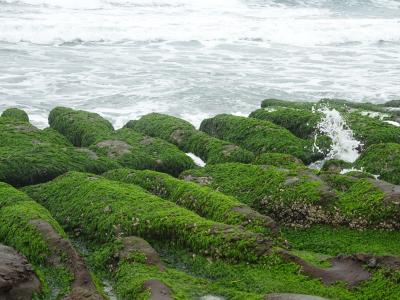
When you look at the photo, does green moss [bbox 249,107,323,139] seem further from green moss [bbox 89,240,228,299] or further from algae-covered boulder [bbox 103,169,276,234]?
green moss [bbox 89,240,228,299]

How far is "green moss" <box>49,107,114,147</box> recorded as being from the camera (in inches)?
488

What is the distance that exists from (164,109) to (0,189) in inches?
457

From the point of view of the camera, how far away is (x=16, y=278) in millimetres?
→ 5312

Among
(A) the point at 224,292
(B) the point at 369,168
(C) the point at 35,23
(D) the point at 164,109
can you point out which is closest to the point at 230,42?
(C) the point at 35,23

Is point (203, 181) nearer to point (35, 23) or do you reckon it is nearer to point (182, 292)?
point (182, 292)

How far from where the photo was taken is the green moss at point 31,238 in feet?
18.7

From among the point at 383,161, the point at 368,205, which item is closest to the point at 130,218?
the point at 368,205

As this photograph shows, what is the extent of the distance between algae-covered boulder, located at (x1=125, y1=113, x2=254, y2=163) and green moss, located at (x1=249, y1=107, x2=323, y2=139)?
1967 mm

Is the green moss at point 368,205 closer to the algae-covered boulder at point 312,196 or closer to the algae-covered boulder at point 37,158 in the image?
the algae-covered boulder at point 312,196

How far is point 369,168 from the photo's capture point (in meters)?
9.92

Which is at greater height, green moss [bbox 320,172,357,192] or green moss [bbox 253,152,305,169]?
green moss [bbox 320,172,357,192]

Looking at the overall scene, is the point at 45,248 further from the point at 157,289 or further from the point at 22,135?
the point at 22,135

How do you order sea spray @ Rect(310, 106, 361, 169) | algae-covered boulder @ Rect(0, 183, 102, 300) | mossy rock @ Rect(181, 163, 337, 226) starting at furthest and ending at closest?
sea spray @ Rect(310, 106, 361, 169)
mossy rock @ Rect(181, 163, 337, 226)
algae-covered boulder @ Rect(0, 183, 102, 300)

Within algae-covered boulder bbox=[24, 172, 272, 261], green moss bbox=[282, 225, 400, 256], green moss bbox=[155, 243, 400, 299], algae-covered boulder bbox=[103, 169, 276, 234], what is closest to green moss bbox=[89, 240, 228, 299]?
green moss bbox=[155, 243, 400, 299]
